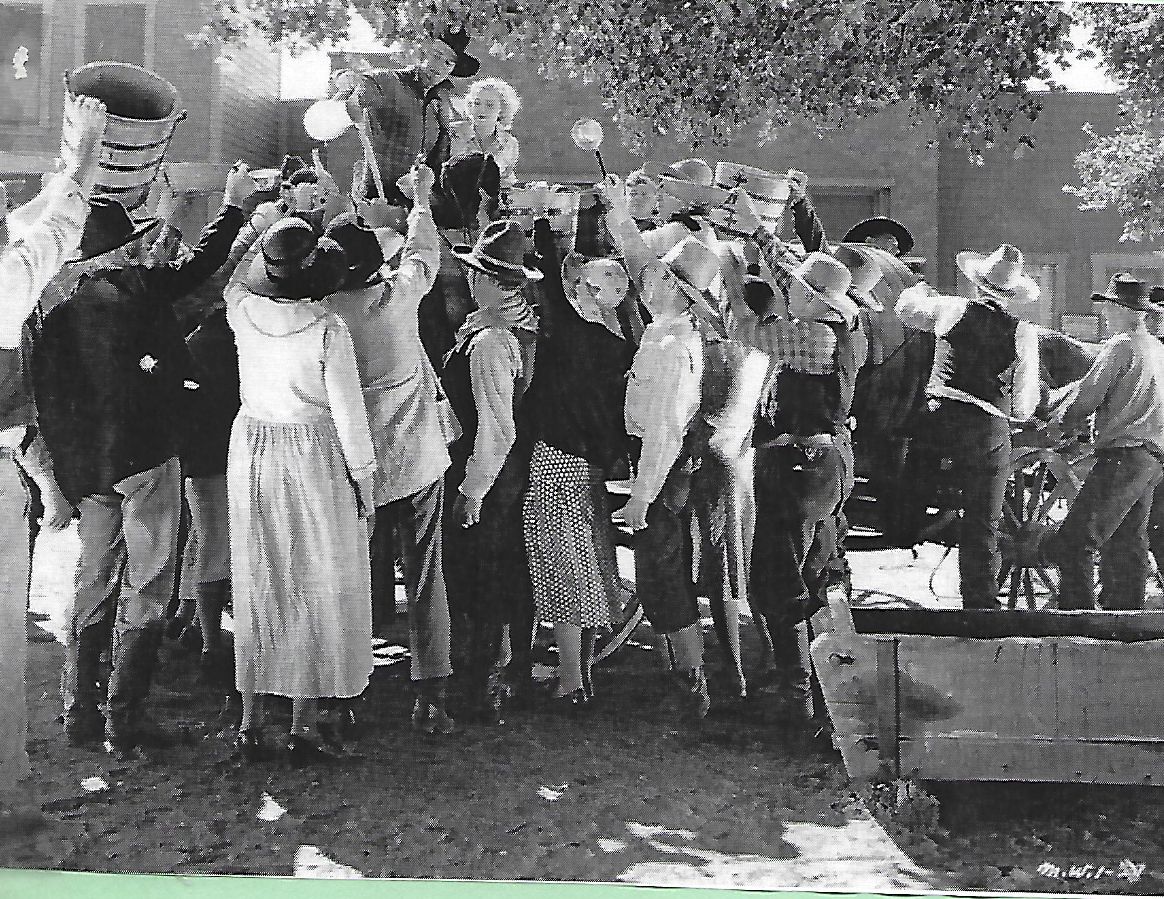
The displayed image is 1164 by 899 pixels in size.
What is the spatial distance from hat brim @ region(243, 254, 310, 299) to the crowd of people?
0.24ft

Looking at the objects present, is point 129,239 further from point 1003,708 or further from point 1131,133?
point 1131,133

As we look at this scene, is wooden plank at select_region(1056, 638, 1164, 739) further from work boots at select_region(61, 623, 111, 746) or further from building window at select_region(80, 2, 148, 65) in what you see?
building window at select_region(80, 2, 148, 65)

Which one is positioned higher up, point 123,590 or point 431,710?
point 123,590

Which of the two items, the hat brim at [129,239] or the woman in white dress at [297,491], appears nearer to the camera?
the woman in white dress at [297,491]

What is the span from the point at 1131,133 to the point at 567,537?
2349mm

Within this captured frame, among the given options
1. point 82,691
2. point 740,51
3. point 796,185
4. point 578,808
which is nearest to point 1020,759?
point 578,808

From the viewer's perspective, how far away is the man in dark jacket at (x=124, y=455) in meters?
4.04

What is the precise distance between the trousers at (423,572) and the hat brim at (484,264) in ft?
2.42

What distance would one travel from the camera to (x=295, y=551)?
3943mm

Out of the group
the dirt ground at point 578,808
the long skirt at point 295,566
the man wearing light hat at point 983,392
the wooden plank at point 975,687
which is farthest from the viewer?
the man wearing light hat at point 983,392

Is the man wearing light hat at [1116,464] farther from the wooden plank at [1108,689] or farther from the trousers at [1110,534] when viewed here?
the wooden plank at [1108,689]

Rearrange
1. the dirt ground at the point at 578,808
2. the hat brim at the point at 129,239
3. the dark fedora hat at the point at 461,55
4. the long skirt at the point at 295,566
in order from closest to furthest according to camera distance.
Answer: the dirt ground at the point at 578,808 < the long skirt at the point at 295,566 < the hat brim at the point at 129,239 < the dark fedora hat at the point at 461,55

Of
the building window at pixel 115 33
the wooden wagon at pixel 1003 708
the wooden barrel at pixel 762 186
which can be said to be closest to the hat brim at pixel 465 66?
the wooden barrel at pixel 762 186

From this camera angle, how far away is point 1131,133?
13.4 ft
